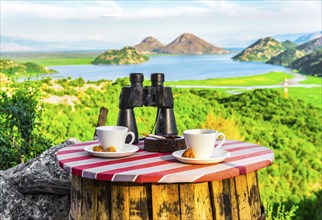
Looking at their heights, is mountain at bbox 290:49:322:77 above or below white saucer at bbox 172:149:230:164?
below

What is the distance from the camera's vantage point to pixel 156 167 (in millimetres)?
3502

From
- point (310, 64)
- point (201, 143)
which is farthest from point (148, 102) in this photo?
point (310, 64)

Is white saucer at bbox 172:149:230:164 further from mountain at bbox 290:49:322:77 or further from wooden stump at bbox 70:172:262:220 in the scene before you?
mountain at bbox 290:49:322:77

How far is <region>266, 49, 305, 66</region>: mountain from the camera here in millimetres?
25688

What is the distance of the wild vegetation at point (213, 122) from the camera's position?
8.38m

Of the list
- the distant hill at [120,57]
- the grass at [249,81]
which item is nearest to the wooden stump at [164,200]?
the distant hill at [120,57]

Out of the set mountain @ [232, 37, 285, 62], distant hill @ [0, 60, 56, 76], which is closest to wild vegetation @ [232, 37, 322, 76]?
mountain @ [232, 37, 285, 62]

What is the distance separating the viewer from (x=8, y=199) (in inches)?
226

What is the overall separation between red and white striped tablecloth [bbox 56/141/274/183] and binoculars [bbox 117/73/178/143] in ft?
1.55

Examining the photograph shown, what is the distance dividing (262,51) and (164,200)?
22.2 meters

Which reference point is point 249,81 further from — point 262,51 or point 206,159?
point 206,159

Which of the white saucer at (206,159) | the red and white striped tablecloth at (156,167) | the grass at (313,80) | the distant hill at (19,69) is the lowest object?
the grass at (313,80)

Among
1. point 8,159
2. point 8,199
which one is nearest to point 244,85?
point 8,159

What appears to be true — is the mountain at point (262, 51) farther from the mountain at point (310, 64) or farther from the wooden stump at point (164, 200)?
the wooden stump at point (164, 200)
